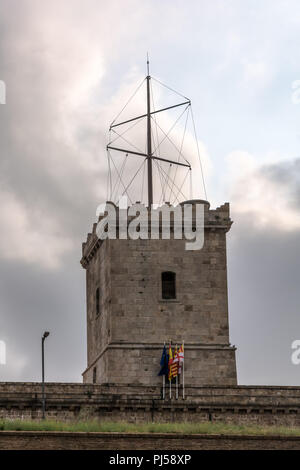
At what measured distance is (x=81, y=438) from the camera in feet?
178

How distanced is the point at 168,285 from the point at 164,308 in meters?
1.27

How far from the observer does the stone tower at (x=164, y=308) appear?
239ft

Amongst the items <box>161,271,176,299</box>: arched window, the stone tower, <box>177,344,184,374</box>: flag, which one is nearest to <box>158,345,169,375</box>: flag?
the stone tower

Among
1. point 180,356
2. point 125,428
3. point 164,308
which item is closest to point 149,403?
point 180,356

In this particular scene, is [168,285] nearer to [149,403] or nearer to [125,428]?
[149,403]

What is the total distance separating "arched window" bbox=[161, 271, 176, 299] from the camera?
73.8 meters

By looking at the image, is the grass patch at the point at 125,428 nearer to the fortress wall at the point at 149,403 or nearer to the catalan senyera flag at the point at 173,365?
the fortress wall at the point at 149,403

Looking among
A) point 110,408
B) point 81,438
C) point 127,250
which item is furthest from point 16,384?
point 81,438

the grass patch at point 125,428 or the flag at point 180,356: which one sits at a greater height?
the flag at point 180,356

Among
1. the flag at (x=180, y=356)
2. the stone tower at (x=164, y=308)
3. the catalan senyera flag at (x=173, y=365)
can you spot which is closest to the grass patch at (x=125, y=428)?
the catalan senyera flag at (x=173, y=365)

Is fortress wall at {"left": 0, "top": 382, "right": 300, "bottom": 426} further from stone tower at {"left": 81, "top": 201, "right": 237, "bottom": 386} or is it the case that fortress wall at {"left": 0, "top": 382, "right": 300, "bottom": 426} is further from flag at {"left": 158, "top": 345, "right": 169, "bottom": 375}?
stone tower at {"left": 81, "top": 201, "right": 237, "bottom": 386}
